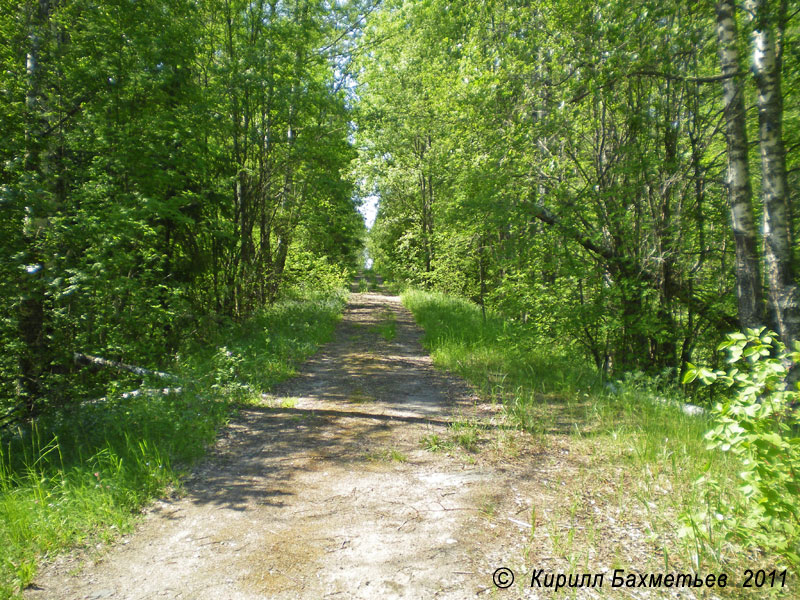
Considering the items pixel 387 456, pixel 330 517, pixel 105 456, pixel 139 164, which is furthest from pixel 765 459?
pixel 139 164

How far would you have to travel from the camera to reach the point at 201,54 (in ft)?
34.0

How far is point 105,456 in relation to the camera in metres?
4.27

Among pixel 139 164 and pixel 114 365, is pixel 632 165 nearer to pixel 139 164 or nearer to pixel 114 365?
pixel 139 164

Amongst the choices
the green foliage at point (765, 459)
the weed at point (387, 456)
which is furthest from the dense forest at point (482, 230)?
the weed at point (387, 456)

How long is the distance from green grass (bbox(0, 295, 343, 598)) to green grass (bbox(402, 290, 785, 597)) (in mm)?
2607

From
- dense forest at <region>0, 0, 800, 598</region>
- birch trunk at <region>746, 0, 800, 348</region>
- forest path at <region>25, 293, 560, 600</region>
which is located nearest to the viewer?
forest path at <region>25, 293, 560, 600</region>

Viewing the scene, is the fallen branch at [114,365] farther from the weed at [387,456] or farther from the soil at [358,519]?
the weed at [387,456]

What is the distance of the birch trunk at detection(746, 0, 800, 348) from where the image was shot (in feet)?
17.8

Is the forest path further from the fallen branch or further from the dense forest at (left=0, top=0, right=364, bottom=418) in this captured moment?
the dense forest at (left=0, top=0, right=364, bottom=418)

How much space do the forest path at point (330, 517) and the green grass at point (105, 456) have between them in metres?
0.19

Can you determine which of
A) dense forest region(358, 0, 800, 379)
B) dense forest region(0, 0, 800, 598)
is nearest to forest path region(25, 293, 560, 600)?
dense forest region(0, 0, 800, 598)

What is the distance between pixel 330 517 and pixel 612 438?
2.78 m

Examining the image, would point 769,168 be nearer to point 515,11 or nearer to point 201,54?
point 515,11

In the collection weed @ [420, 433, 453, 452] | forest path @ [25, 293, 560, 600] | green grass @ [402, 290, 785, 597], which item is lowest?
forest path @ [25, 293, 560, 600]
